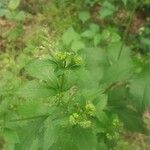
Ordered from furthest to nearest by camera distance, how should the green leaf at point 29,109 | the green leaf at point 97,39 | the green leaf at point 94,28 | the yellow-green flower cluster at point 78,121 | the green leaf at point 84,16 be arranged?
1. the green leaf at point 84,16
2. the green leaf at point 94,28
3. the green leaf at point 97,39
4. the green leaf at point 29,109
5. the yellow-green flower cluster at point 78,121

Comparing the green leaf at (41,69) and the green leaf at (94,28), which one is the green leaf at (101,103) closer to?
the green leaf at (41,69)

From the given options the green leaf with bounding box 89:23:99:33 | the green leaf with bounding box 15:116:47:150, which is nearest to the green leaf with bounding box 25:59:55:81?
the green leaf with bounding box 15:116:47:150

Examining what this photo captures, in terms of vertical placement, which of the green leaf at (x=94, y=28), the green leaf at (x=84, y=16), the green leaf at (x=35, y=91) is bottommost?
the green leaf at (x=35, y=91)

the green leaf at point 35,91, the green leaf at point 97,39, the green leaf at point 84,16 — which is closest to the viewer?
the green leaf at point 35,91

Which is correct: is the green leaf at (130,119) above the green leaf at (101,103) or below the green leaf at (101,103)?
below

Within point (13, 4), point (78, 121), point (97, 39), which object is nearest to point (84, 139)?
point (78, 121)

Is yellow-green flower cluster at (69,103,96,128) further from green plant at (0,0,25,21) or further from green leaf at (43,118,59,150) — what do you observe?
green plant at (0,0,25,21)

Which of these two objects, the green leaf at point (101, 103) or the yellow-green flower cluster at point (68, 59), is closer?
the yellow-green flower cluster at point (68, 59)

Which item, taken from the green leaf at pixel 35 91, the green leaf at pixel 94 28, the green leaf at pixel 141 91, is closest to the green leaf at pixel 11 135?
the green leaf at pixel 35 91
